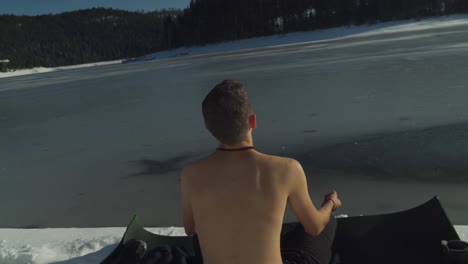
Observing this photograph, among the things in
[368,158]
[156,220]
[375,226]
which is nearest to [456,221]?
[375,226]

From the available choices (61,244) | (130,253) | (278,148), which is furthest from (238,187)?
(278,148)

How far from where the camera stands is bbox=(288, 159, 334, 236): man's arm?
1.50 metres

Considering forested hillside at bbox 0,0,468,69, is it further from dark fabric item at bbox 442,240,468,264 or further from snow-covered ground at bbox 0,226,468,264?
snow-covered ground at bbox 0,226,468,264

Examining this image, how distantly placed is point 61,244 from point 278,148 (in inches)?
97.2

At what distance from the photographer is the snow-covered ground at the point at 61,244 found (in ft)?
8.40

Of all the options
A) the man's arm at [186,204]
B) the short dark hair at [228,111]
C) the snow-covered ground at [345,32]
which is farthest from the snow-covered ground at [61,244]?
the snow-covered ground at [345,32]

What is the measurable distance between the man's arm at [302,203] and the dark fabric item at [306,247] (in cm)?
26

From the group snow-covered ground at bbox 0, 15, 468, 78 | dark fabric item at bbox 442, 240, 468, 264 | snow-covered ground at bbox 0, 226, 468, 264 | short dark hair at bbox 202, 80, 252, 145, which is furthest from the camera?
snow-covered ground at bbox 0, 15, 468, 78

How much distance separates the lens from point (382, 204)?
3.19m

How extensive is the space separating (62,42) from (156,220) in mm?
115672

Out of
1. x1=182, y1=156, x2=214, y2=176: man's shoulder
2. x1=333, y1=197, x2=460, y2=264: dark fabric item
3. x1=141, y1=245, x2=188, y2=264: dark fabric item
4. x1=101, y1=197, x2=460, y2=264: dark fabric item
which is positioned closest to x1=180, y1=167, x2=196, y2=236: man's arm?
x1=182, y1=156, x2=214, y2=176: man's shoulder

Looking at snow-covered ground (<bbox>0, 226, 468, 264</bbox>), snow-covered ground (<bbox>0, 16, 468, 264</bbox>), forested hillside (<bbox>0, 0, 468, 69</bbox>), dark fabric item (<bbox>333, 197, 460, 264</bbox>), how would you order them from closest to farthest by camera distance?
dark fabric item (<bbox>333, 197, 460, 264</bbox>) < snow-covered ground (<bbox>0, 226, 468, 264</bbox>) < snow-covered ground (<bbox>0, 16, 468, 264</bbox>) < forested hillside (<bbox>0, 0, 468, 69</bbox>)

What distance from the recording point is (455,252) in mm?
1919

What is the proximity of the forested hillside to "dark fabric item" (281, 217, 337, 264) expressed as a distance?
128 feet
